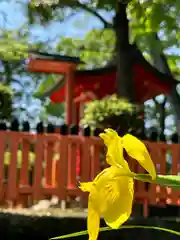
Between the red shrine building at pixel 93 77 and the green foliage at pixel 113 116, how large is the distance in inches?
85.3

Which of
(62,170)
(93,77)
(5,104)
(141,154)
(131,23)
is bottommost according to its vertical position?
(62,170)

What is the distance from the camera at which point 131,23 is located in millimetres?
7621

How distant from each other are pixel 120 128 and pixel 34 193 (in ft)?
4.44

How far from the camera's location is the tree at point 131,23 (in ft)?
14.2

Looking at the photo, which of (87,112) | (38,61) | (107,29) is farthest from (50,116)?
(87,112)

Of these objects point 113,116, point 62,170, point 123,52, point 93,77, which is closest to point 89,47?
point 93,77

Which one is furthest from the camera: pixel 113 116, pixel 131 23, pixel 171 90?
pixel 171 90

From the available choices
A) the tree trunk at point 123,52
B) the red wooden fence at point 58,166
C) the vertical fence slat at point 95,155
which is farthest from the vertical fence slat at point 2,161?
the tree trunk at point 123,52

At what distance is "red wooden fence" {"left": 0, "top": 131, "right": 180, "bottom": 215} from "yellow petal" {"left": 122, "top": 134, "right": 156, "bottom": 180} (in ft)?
16.8

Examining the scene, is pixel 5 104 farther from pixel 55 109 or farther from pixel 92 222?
pixel 55 109

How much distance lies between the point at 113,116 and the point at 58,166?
0.97 m

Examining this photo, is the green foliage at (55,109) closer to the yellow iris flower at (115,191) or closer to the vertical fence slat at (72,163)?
the vertical fence slat at (72,163)

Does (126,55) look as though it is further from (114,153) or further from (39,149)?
(114,153)

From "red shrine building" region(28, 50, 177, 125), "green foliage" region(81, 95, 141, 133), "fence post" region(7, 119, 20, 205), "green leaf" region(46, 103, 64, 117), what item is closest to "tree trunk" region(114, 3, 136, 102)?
"red shrine building" region(28, 50, 177, 125)
